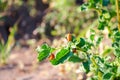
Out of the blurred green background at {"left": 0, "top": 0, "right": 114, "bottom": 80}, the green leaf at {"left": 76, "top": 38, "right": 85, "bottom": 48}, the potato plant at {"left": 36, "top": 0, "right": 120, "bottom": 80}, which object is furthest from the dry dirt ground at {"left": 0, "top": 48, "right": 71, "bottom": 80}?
the green leaf at {"left": 76, "top": 38, "right": 85, "bottom": 48}

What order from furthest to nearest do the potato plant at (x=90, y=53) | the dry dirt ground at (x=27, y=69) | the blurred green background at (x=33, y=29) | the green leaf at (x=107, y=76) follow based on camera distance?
the blurred green background at (x=33, y=29)
the dry dirt ground at (x=27, y=69)
the green leaf at (x=107, y=76)
the potato plant at (x=90, y=53)

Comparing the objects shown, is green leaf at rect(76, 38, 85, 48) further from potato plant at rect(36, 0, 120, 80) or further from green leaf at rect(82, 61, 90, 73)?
green leaf at rect(82, 61, 90, 73)

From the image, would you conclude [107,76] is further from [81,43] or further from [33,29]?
[33,29]

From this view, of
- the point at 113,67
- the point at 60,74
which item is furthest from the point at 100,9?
the point at 60,74

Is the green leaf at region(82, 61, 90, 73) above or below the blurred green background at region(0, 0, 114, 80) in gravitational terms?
below

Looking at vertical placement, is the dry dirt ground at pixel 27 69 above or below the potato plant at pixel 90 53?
above

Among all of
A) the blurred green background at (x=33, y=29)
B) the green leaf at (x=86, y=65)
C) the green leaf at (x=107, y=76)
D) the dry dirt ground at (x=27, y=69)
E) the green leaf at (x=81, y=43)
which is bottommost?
the green leaf at (x=107, y=76)

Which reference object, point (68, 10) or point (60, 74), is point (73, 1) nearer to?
point (68, 10)

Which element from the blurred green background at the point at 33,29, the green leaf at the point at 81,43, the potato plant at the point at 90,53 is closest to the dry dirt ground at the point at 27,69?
the blurred green background at the point at 33,29

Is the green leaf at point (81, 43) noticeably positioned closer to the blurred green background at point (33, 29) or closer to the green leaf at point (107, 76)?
the green leaf at point (107, 76)
